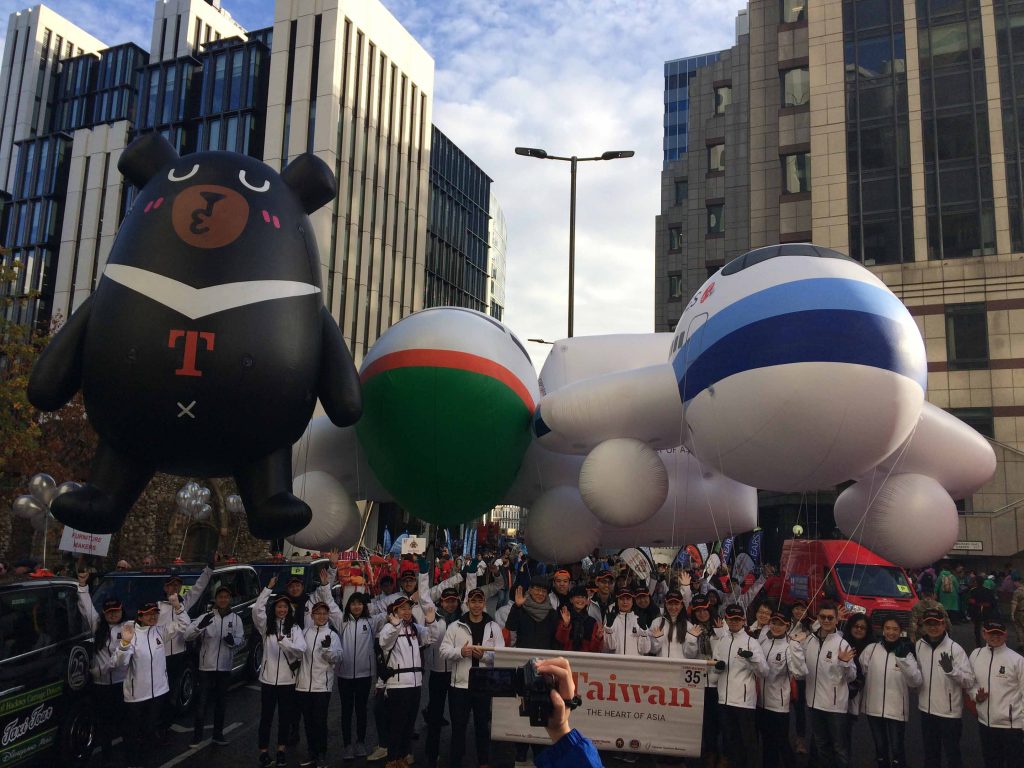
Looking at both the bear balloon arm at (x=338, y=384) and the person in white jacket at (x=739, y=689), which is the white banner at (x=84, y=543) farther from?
the person in white jacket at (x=739, y=689)

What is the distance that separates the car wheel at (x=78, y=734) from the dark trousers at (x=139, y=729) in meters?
0.35

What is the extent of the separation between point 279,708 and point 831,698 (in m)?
5.02

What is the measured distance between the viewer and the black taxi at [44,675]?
6.75 metres

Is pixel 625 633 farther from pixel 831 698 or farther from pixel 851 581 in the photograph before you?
pixel 851 581

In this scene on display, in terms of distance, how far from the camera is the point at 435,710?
8.24 m

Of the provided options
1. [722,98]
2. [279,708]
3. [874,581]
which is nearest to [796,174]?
[722,98]

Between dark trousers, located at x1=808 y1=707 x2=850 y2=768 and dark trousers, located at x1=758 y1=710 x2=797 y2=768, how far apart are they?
0.78ft

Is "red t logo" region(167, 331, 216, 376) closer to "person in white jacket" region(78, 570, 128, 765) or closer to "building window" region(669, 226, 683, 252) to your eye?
"person in white jacket" region(78, 570, 128, 765)

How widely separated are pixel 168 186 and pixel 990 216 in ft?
98.3

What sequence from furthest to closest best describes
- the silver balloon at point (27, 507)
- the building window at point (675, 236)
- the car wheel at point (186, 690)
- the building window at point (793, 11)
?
the building window at point (675, 236) → the building window at point (793, 11) → the silver balloon at point (27, 507) → the car wheel at point (186, 690)

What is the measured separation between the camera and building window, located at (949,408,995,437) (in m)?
29.0

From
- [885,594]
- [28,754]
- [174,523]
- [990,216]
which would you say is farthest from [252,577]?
[990,216]

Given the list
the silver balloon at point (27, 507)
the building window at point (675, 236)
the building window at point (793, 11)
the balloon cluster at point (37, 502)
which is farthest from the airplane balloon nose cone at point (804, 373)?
the building window at point (675, 236)

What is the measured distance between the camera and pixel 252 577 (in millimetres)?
12258
